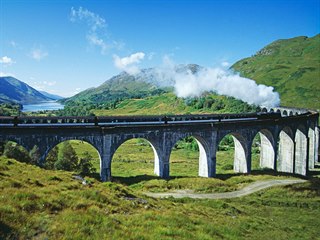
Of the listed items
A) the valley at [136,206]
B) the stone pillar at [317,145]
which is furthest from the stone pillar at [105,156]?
the stone pillar at [317,145]

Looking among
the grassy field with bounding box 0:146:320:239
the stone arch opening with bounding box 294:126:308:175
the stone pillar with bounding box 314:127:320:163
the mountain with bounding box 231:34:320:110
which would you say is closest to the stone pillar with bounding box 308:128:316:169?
the stone pillar with bounding box 314:127:320:163

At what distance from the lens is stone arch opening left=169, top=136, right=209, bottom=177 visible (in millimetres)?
41494

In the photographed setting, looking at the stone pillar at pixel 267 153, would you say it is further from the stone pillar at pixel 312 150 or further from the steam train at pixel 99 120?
the stone pillar at pixel 312 150

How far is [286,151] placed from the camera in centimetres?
5456

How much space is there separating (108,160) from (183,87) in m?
149

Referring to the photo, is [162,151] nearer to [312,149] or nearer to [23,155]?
[23,155]

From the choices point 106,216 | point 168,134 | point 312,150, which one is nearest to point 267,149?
point 312,150

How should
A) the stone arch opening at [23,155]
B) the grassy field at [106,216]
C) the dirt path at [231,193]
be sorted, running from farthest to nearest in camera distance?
1. the dirt path at [231,193]
2. the stone arch opening at [23,155]
3. the grassy field at [106,216]

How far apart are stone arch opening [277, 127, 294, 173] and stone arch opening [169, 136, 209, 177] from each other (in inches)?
639

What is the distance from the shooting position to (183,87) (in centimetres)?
17975

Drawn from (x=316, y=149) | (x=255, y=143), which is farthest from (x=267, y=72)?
(x=316, y=149)

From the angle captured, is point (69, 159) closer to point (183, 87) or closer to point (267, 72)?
point (183, 87)

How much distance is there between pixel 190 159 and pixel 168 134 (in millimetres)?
32023

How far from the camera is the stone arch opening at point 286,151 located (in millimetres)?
53156
